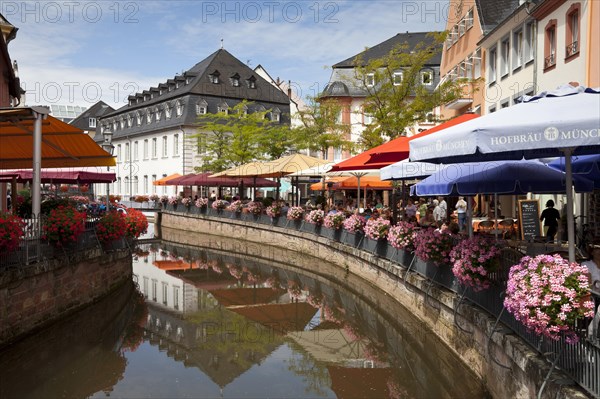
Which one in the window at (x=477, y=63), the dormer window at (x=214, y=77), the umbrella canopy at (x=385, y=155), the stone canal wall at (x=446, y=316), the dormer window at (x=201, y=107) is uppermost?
the dormer window at (x=214, y=77)

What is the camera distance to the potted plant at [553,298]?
5.45m

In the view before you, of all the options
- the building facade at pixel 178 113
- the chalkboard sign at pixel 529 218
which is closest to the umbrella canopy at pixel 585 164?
the chalkboard sign at pixel 529 218

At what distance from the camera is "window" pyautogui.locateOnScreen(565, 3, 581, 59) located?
58.3ft

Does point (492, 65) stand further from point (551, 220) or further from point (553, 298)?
point (553, 298)

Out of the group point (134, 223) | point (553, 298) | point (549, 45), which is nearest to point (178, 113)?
point (134, 223)

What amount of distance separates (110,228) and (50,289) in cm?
350

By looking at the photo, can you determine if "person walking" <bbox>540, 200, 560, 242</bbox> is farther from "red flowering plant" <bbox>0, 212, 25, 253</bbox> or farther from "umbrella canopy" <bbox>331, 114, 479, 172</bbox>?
"red flowering plant" <bbox>0, 212, 25, 253</bbox>

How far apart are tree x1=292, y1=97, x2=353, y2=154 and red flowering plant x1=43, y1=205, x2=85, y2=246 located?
1492 cm

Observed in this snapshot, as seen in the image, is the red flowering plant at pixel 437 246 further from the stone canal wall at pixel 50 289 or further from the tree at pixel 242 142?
the tree at pixel 242 142

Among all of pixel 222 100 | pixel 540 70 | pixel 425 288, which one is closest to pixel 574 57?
pixel 540 70

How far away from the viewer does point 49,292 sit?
1117cm

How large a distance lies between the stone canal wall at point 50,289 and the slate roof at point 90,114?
71.2 metres

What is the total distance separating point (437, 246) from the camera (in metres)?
9.99

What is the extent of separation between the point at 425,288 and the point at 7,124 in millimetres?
9115
